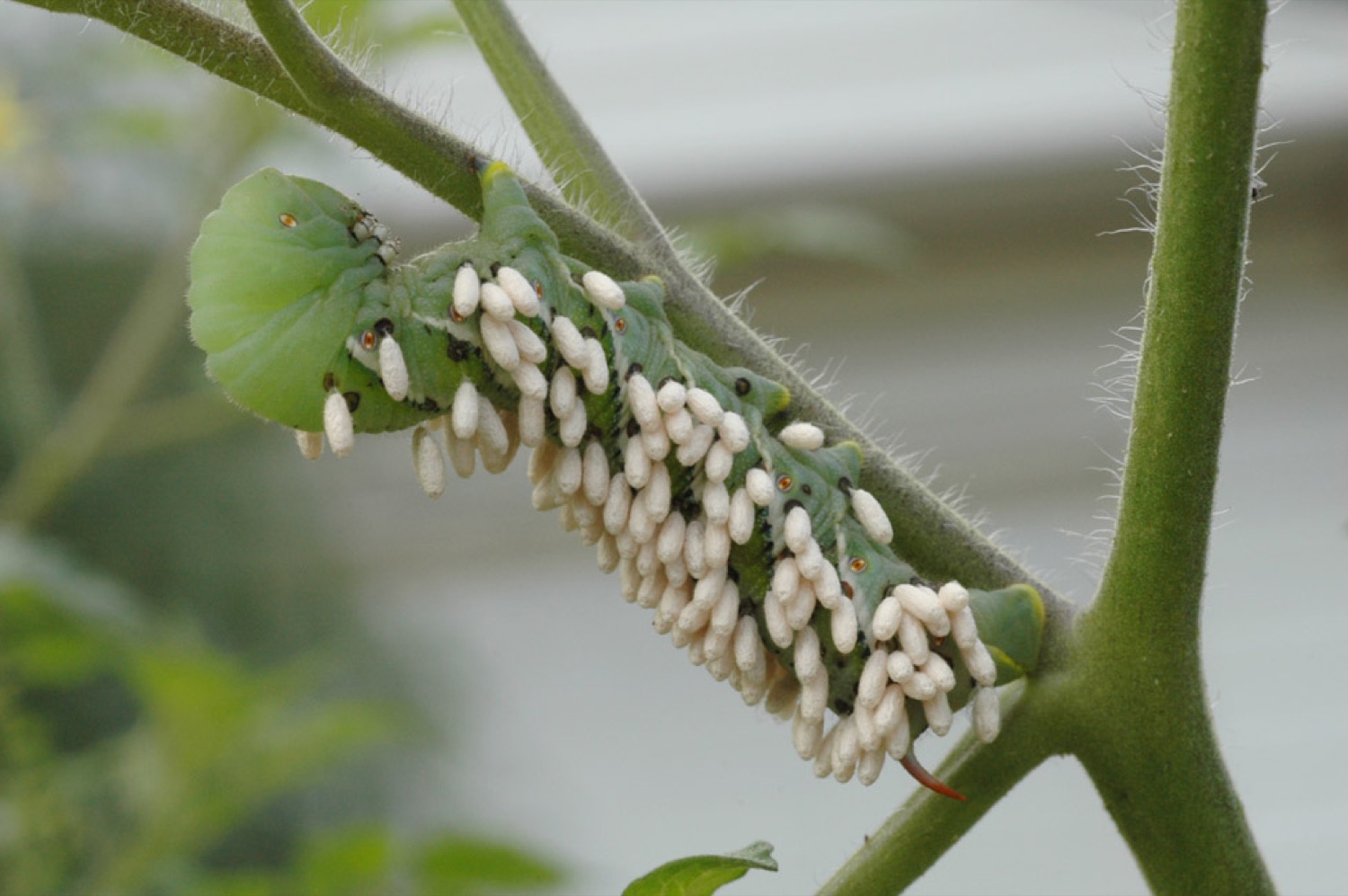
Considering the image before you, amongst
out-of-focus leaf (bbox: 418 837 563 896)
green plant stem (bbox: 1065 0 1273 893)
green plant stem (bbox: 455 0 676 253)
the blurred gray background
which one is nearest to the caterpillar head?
green plant stem (bbox: 455 0 676 253)

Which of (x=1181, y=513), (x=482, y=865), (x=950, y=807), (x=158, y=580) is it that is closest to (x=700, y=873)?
(x=950, y=807)

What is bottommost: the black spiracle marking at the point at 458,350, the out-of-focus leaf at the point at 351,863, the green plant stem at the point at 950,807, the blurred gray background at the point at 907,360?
the out-of-focus leaf at the point at 351,863

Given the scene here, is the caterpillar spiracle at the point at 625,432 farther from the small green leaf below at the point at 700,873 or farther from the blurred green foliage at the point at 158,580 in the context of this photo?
the blurred green foliage at the point at 158,580

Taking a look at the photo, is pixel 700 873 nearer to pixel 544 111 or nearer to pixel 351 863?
pixel 544 111

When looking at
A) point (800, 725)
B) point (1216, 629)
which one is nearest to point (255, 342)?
point (800, 725)

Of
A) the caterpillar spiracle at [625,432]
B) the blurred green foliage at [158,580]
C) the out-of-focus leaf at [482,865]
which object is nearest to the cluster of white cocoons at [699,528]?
the caterpillar spiracle at [625,432]

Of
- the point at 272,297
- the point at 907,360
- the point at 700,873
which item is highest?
the point at 907,360

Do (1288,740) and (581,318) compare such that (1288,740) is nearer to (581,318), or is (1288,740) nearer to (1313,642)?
(1313,642)

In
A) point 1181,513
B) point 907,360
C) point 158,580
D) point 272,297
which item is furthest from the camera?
point 907,360
